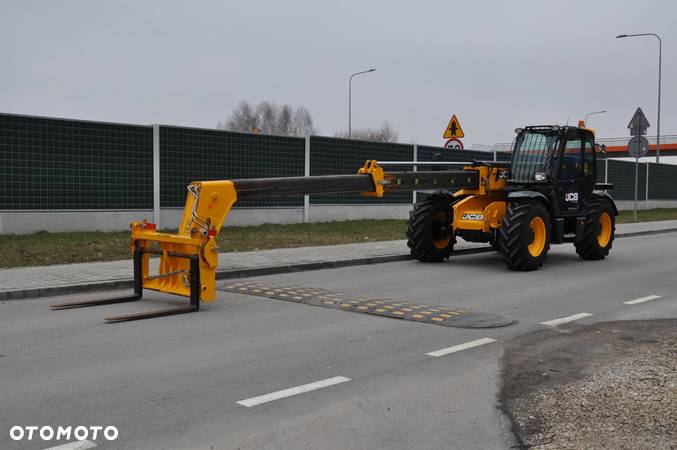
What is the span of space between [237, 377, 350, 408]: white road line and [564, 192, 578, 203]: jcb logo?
9388 mm

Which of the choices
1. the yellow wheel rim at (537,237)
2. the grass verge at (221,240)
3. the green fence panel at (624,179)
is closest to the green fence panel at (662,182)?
the green fence panel at (624,179)

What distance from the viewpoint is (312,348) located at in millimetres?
6855

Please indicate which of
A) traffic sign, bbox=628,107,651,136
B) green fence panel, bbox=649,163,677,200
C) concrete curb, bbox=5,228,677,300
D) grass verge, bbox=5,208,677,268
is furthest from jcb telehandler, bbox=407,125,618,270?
green fence panel, bbox=649,163,677,200

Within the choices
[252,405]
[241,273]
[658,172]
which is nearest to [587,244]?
[241,273]

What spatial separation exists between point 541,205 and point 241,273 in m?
5.65

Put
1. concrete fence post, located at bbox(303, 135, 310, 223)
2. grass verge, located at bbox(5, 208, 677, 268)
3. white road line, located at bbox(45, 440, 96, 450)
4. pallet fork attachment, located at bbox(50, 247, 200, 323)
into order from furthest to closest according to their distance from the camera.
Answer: concrete fence post, located at bbox(303, 135, 310, 223) → grass verge, located at bbox(5, 208, 677, 268) → pallet fork attachment, located at bbox(50, 247, 200, 323) → white road line, located at bbox(45, 440, 96, 450)

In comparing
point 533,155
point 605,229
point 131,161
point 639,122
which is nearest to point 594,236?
point 605,229

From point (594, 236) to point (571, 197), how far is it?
116cm

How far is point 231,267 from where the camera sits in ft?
40.0

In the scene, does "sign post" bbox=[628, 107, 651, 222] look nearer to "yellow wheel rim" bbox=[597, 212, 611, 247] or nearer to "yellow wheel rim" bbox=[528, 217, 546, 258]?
"yellow wheel rim" bbox=[597, 212, 611, 247]

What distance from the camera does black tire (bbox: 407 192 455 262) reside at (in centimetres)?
1393

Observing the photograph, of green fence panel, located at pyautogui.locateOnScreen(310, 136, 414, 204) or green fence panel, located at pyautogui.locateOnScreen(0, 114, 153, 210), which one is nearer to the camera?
green fence panel, located at pyautogui.locateOnScreen(0, 114, 153, 210)

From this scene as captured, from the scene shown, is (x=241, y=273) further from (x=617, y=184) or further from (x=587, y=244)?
(x=617, y=184)

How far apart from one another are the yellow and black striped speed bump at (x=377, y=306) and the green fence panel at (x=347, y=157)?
11660 millimetres
